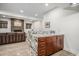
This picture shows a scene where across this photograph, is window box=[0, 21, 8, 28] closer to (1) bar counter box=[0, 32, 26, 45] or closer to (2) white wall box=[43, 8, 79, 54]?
(1) bar counter box=[0, 32, 26, 45]

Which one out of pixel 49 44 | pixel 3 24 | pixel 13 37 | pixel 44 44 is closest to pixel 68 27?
pixel 49 44

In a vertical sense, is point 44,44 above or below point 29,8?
below

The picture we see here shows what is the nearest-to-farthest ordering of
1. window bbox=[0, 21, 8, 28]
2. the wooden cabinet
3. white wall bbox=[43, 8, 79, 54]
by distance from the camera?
window bbox=[0, 21, 8, 28] < the wooden cabinet < white wall bbox=[43, 8, 79, 54]

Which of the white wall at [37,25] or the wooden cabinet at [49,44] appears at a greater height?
the white wall at [37,25]

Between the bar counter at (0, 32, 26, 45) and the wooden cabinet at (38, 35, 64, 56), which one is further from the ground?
the bar counter at (0, 32, 26, 45)

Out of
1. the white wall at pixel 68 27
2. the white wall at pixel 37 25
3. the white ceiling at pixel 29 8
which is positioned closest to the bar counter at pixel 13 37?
the white wall at pixel 37 25

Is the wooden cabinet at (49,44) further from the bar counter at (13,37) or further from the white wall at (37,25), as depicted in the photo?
the bar counter at (13,37)

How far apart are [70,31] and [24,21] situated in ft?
4.67

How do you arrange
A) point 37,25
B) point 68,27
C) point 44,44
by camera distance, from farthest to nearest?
point 68,27, point 44,44, point 37,25

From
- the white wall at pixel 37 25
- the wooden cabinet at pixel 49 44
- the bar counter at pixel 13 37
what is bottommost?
the wooden cabinet at pixel 49 44

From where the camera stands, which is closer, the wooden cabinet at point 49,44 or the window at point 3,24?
the window at point 3,24

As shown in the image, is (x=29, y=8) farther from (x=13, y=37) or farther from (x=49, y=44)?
(x=49, y=44)

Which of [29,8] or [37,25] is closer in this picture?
[29,8]

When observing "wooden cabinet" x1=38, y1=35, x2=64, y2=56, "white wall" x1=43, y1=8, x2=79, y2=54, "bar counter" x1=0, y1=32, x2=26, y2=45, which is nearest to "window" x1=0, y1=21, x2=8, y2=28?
"bar counter" x1=0, y1=32, x2=26, y2=45
